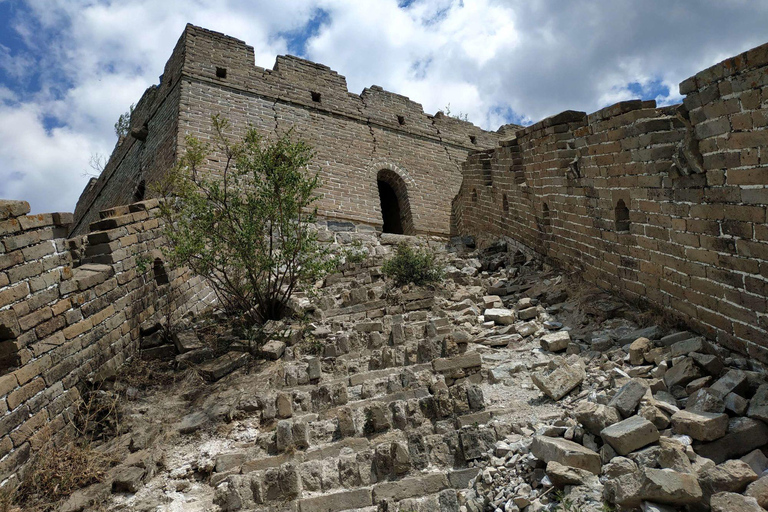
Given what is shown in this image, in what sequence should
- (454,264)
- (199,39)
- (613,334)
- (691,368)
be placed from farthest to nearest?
(199,39) → (454,264) → (613,334) → (691,368)

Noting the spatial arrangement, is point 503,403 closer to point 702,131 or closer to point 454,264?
point 702,131

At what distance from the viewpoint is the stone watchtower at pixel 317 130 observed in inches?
424

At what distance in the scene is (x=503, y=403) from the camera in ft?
13.0

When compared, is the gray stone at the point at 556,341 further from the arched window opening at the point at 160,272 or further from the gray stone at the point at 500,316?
the arched window opening at the point at 160,272

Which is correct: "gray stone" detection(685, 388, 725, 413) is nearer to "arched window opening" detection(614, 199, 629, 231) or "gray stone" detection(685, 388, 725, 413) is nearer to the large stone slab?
the large stone slab

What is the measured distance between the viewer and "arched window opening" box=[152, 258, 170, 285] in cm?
667

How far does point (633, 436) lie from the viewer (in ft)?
8.95

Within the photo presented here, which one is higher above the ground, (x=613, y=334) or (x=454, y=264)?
(x=454, y=264)

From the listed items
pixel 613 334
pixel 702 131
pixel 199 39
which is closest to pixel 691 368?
pixel 613 334

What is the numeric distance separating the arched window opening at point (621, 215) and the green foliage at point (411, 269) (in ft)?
9.58

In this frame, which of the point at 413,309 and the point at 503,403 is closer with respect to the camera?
the point at 503,403

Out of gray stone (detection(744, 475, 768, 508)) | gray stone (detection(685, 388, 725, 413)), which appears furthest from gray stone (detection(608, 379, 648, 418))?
gray stone (detection(744, 475, 768, 508))

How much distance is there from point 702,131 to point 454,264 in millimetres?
4885

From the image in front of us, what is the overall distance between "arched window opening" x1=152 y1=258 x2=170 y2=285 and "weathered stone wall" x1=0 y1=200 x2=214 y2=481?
6 centimetres
